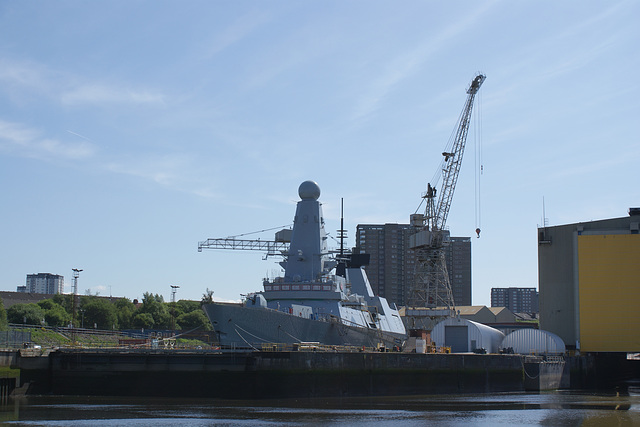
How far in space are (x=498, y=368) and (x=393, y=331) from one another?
49.0 ft

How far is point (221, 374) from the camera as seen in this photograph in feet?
142

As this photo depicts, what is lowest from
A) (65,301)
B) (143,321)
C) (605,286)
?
(143,321)

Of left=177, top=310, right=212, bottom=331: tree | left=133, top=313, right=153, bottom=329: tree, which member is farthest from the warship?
left=177, top=310, right=212, bottom=331: tree

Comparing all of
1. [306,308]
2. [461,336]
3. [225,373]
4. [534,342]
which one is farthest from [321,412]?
→ [534,342]

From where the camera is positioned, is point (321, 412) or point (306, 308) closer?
point (321, 412)

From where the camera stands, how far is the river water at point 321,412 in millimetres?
34281

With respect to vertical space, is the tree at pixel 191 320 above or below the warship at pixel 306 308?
below

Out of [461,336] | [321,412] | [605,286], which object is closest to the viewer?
[321,412]

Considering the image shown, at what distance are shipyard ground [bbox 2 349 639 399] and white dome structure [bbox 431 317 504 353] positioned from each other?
437 inches

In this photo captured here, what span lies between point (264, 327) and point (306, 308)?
12.7ft

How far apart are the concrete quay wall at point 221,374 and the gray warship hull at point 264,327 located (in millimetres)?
4996

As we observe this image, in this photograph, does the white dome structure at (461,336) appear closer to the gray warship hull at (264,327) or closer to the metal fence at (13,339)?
the gray warship hull at (264,327)

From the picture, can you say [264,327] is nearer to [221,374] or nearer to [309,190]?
[221,374]

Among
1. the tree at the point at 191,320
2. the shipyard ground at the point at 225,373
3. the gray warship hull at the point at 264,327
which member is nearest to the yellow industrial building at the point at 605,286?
the shipyard ground at the point at 225,373
